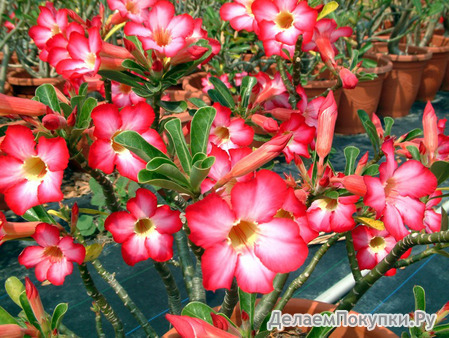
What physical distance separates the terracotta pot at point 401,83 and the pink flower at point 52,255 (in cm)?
363

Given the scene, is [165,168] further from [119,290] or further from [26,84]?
[26,84]

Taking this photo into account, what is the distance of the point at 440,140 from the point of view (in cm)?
76

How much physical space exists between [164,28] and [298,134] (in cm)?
31

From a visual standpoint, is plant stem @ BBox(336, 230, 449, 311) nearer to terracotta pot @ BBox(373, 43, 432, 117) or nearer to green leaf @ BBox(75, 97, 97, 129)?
green leaf @ BBox(75, 97, 97, 129)

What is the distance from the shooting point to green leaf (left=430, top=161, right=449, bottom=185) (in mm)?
622

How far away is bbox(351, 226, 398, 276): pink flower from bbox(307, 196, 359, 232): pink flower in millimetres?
192

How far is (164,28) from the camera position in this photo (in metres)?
0.73

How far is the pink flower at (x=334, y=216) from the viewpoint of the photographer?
70 centimetres

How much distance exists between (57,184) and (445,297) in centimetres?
176

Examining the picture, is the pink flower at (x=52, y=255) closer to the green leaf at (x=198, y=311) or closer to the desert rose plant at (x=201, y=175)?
the desert rose plant at (x=201, y=175)

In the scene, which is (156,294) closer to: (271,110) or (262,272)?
(271,110)

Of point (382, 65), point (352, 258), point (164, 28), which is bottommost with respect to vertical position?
point (382, 65)

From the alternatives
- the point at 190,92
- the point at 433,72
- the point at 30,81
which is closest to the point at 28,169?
the point at 190,92

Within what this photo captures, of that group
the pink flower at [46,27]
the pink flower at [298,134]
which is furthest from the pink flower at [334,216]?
the pink flower at [46,27]
